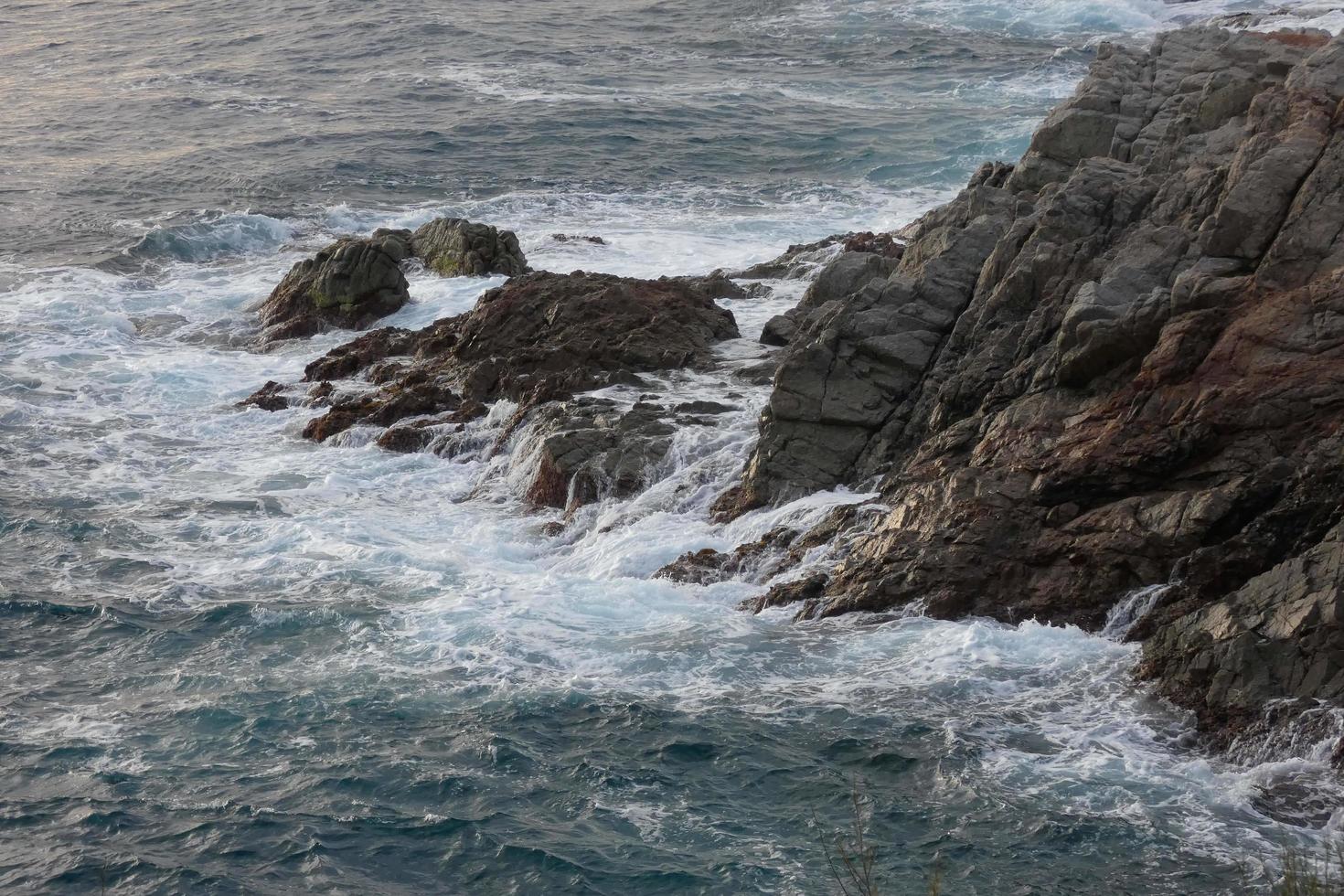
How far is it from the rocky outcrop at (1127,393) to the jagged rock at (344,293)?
12.0m

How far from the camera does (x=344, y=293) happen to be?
3028 cm

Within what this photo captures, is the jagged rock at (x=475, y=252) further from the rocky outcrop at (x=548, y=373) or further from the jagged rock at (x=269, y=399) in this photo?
the jagged rock at (x=269, y=399)

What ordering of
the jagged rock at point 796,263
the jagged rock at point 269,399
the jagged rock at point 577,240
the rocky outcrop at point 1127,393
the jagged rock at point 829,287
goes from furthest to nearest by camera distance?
the jagged rock at point 577,240 < the jagged rock at point 796,263 < the jagged rock at point 269,399 < the jagged rock at point 829,287 < the rocky outcrop at point 1127,393

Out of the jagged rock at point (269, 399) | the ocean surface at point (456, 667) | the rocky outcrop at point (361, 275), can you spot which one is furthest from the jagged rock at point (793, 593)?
the rocky outcrop at point (361, 275)

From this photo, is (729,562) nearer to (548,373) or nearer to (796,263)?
(548,373)

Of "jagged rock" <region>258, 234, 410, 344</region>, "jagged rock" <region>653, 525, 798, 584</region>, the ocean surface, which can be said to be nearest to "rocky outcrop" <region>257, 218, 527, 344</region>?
"jagged rock" <region>258, 234, 410, 344</region>

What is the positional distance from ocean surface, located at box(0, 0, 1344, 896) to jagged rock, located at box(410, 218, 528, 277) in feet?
2.11

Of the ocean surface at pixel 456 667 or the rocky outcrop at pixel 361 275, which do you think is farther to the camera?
the rocky outcrop at pixel 361 275

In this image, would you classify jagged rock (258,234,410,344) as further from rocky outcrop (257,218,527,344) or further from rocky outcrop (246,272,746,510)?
rocky outcrop (246,272,746,510)

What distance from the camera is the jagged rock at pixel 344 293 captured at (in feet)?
98.5

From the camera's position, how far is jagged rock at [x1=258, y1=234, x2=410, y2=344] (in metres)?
30.0

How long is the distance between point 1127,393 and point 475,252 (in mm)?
17988

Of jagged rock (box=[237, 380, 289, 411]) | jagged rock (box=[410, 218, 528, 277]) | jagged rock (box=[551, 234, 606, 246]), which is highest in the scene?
jagged rock (box=[410, 218, 528, 277])

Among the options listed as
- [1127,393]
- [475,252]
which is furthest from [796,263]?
[1127,393]
